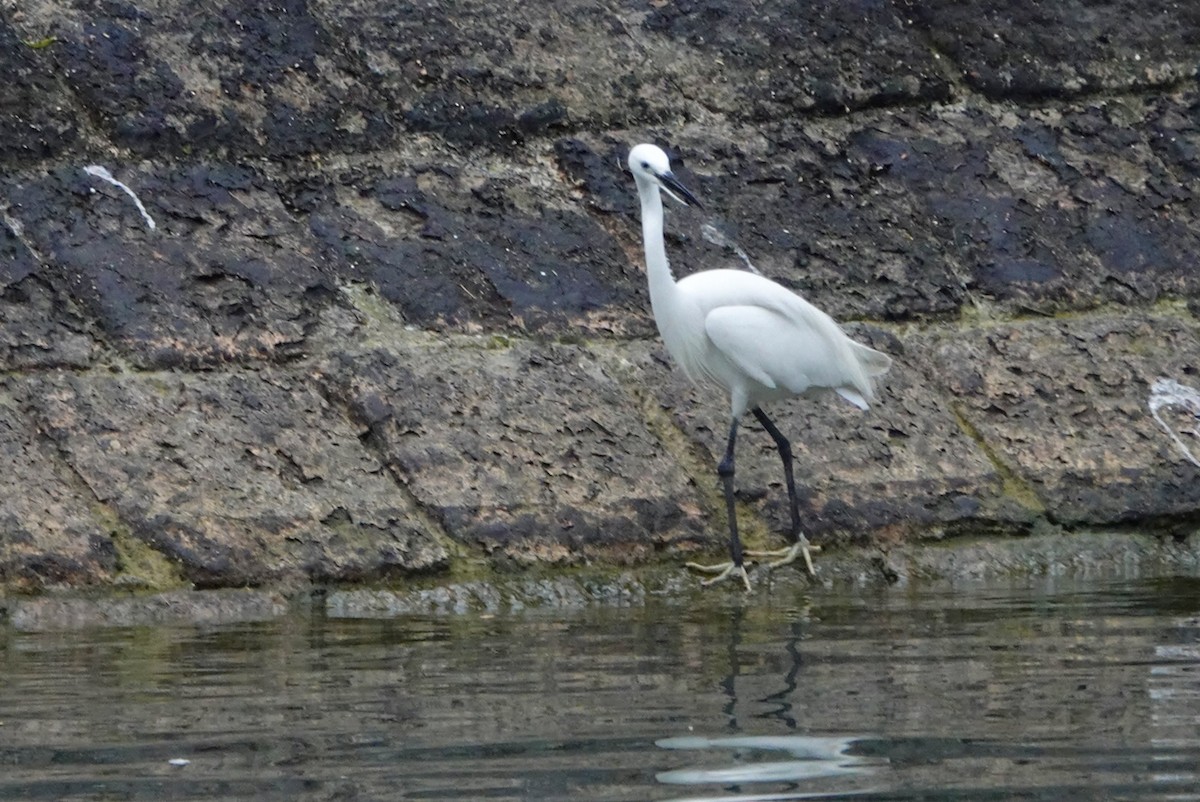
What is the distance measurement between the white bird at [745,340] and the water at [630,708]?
1.54 m

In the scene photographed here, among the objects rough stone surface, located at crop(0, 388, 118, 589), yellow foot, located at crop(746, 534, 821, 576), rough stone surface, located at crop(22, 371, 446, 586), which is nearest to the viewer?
rough stone surface, located at crop(0, 388, 118, 589)

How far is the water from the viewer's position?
130 inches

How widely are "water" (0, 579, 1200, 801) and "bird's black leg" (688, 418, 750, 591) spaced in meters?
0.97

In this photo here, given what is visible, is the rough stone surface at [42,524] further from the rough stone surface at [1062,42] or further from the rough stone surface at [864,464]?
the rough stone surface at [1062,42]

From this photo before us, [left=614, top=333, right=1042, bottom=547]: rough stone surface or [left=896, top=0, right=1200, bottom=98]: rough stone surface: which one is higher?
[left=896, top=0, right=1200, bottom=98]: rough stone surface

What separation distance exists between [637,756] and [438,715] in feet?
2.25

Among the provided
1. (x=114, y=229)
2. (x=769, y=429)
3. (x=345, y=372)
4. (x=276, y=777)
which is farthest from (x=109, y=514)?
(x=276, y=777)

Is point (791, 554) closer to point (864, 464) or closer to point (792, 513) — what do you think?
point (792, 513)

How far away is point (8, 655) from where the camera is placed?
5.42 meters

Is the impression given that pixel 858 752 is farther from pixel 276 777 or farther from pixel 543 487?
pixel 543 487

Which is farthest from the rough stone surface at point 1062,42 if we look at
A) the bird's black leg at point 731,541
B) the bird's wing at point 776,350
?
the bird's black leg at point 731,541

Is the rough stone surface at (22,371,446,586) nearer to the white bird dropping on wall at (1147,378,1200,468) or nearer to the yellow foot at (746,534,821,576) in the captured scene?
the yellow foot at (746,534,821,576)

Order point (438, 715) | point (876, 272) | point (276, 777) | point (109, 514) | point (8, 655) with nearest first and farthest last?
point (276, 777), point (438, 715), point (8, 655), point (109, 514), point (876, 272)

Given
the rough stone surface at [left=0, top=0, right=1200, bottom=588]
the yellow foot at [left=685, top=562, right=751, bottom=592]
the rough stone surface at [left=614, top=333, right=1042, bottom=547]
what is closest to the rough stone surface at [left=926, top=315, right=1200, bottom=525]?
the rough stone surface at [left=0, top=0, right=1200, bottom=588]
